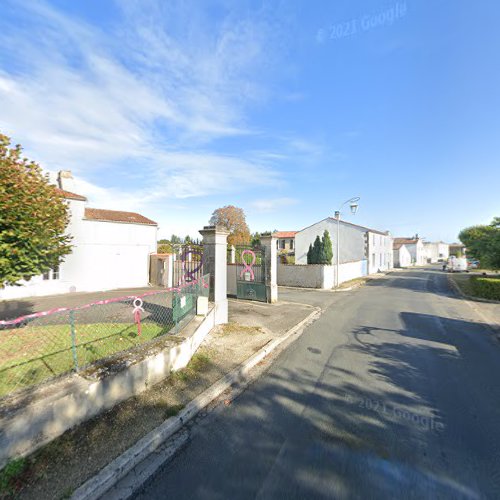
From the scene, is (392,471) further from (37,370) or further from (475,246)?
(475,246)

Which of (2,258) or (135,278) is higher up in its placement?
(2,258)

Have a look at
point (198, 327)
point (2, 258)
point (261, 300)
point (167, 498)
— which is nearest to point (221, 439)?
point (167, 498)

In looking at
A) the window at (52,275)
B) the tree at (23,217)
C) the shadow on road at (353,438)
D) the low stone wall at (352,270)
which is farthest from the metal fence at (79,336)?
the low stone wall at (352,270)

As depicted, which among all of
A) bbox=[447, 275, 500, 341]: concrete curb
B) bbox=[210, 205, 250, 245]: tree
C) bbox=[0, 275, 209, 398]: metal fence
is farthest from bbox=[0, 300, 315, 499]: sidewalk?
bbox=[210, 205, 250, 245]: tree

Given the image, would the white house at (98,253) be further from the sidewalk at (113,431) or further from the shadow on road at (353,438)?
the shadow on road at (353,438)

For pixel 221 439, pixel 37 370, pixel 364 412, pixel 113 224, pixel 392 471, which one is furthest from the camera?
pixel 113 224

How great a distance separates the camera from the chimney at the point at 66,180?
16688 mm

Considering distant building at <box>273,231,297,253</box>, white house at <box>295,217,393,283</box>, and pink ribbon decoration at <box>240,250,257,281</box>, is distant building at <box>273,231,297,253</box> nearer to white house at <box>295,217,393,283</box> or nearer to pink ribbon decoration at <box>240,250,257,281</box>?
white house at <box>295,217,393,283</box>

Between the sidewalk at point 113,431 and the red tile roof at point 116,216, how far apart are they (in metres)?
14.1

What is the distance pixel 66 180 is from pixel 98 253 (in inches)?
214

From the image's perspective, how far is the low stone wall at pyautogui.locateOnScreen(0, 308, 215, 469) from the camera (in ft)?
8.69

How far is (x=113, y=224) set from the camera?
667 inches

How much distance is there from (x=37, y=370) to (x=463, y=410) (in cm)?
713

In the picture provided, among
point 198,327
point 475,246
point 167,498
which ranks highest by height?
point 475,246
